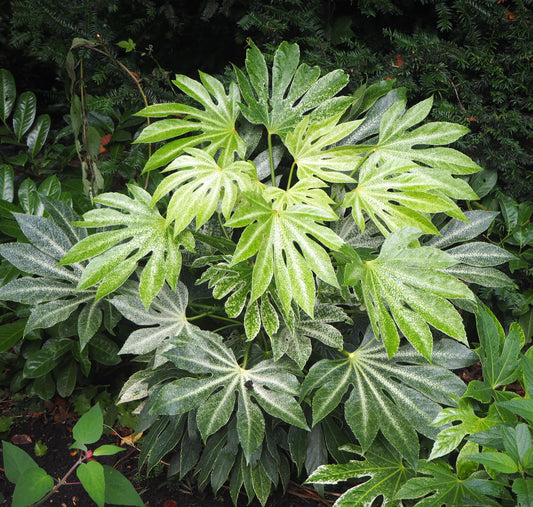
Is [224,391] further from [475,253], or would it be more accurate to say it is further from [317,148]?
[475,253]

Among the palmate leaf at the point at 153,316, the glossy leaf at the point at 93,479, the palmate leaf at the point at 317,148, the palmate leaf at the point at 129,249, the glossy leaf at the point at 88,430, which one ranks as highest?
the palmate leaf at the point at 317,148

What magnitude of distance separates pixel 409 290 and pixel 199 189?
550mm

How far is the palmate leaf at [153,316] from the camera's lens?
138cm

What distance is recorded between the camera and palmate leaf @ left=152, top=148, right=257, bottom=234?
1201 mm

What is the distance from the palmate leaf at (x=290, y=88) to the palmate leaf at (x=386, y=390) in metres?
0.62

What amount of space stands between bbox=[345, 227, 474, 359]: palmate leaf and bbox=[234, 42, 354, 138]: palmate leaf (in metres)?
0.45

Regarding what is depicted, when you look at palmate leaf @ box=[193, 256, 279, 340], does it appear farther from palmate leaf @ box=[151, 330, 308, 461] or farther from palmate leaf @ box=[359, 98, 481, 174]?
palmate leaf @ box=[359, 98, 481, 174]

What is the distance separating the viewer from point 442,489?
1.22m

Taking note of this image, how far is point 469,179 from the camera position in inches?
72.5

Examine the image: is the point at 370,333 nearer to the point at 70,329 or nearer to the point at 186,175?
the point at 186,175

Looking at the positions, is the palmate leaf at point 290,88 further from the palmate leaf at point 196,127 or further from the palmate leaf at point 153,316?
the palmate leaf at point 153,316

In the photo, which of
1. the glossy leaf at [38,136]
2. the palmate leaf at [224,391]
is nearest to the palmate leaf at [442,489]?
the palmate leaf at [224,391]

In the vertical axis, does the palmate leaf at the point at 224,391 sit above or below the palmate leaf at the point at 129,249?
below

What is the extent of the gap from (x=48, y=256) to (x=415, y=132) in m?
1.12
